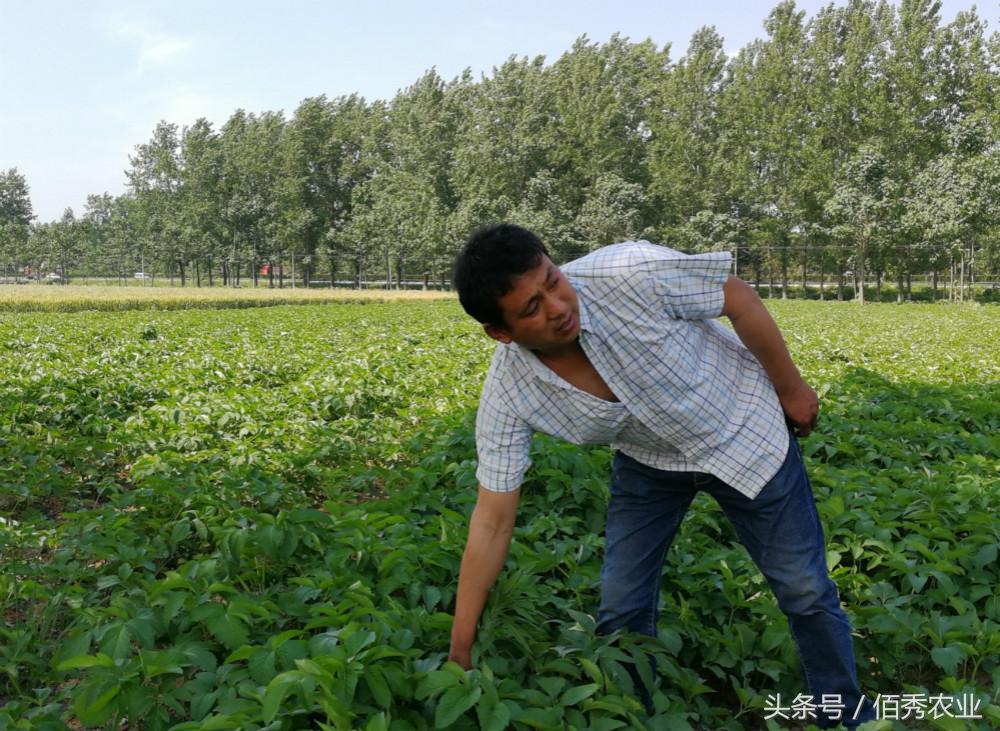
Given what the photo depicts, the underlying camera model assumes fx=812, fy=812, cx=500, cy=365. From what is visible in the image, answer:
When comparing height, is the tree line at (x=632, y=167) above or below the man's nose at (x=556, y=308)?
above

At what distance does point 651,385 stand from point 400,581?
3.64 feet

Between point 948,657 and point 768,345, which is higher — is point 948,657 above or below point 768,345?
below

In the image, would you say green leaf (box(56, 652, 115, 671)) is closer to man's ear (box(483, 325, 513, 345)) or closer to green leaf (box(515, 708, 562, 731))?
green leaf (box(515, 708, 562, 731))

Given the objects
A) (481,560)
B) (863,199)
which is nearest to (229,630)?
(481,560)

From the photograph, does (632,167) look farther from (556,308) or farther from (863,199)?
(556,308)

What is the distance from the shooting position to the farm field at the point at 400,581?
78.1 inches

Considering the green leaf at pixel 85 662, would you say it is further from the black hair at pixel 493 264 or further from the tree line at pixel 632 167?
the tree line at pixel 632 167

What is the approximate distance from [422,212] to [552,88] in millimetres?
10635

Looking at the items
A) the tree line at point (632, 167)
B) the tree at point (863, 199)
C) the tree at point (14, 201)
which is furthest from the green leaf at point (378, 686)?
the tree at point (14, 201)

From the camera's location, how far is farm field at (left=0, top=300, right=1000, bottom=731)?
78.1 inches

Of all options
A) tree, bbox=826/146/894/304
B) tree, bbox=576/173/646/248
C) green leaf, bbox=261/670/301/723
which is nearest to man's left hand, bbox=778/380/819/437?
green leaf, bbox=261/670/301/723

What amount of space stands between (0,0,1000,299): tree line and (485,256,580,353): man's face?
102ft

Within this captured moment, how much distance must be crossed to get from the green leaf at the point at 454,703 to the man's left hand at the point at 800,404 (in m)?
1.08

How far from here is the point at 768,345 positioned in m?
2.06
